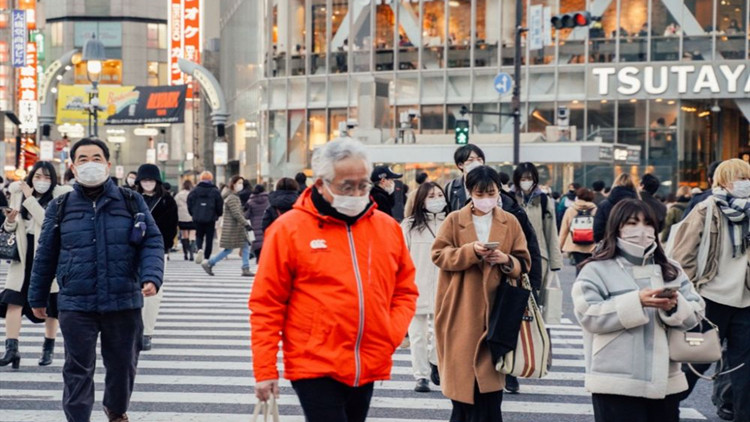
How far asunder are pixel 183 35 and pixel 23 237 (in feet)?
208

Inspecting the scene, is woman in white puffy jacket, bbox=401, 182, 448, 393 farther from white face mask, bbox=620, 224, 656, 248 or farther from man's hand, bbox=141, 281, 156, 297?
white face mask, bbox=620, 224, 656, 248

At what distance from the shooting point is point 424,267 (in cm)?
981

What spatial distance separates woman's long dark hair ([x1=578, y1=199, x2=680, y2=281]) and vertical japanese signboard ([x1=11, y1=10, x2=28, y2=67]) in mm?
50005

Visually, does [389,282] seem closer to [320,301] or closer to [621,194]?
[320,301]

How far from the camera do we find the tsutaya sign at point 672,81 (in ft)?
137

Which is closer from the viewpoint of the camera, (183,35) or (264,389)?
(264,389)

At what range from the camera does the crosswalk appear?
8.62 m

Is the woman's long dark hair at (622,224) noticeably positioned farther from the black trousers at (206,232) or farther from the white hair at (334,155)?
the black trousers at (206,232)

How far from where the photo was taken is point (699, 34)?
42.3m

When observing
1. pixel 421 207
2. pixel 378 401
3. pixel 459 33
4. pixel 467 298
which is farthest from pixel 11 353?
pixel 459 33

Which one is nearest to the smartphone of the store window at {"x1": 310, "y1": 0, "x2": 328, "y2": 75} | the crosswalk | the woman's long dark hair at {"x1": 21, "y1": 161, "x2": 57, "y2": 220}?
the crosswalk

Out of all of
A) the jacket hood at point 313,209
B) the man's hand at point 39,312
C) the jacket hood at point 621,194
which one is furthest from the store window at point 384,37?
the jacket hood at point 313,209

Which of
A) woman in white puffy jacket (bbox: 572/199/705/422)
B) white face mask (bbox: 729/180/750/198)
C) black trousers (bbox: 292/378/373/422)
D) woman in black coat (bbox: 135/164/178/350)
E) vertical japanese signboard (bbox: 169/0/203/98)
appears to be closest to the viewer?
black trousers (bbox: 292/378/373/422)

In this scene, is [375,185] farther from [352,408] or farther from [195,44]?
[195,44]
